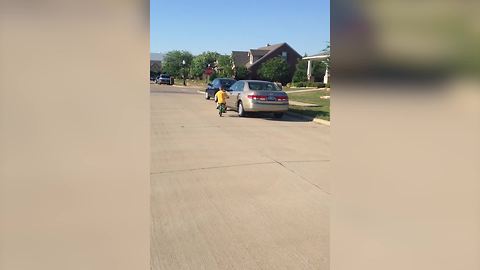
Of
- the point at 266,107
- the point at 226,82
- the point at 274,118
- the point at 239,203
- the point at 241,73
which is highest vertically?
the point at 241,73

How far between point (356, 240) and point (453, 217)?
33 cm

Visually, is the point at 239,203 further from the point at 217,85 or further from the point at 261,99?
the point at 217,85

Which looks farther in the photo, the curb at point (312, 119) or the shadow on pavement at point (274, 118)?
the shadow on pavement at point (274, 118)

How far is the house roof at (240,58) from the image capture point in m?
67.6

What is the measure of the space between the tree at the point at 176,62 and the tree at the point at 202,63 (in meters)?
3.02

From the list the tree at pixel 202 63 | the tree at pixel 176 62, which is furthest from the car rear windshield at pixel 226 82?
the tree at pixel 176 62

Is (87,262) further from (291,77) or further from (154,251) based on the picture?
(291,77)

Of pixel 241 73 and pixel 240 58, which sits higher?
pixel 240 58

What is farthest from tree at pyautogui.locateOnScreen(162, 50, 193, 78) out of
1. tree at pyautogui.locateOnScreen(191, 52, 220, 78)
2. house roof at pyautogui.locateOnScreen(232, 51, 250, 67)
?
house roof at pyautogui.locateOnScreen(232, 51, 250, 67)

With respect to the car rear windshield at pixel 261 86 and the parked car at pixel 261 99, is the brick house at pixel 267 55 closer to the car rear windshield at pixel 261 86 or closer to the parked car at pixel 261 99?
the car rear windshield at pixel 261 86

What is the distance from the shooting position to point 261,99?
12898mm

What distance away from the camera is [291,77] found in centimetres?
4834

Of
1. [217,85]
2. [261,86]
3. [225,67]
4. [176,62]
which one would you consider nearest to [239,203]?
[261,86]

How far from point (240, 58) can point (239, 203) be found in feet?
219
